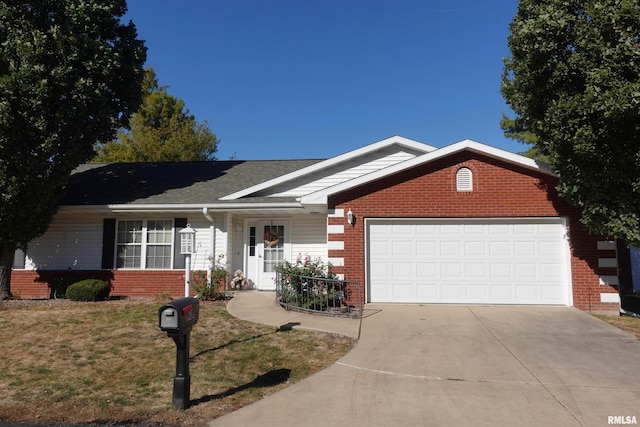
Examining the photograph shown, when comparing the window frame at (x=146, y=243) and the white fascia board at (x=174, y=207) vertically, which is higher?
the white fascia board at (x=174, y=207)

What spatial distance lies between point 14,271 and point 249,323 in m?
9.54

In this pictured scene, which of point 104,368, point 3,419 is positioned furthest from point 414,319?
point 3,419

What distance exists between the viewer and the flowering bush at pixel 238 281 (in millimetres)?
12422

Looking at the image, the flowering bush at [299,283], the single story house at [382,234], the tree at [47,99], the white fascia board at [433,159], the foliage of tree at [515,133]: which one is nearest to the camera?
the flowering bush at [299,283]

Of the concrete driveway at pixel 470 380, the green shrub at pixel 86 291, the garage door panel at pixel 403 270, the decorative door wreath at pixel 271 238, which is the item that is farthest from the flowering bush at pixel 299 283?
the green shrub at pixel 86 291

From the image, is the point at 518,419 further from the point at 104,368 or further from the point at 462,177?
the point at 462,177

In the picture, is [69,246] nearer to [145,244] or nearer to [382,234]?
[145,244]

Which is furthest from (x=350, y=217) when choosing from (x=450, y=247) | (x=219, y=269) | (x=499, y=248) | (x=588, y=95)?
(x=588, y=95)

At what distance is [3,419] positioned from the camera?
4465 millimetres

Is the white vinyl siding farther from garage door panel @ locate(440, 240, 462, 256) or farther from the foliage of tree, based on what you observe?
the foliage of tree

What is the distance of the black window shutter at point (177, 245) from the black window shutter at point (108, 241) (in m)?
2.00

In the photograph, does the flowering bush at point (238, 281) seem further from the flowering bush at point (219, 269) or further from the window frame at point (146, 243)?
the window frame at point (146, 243)

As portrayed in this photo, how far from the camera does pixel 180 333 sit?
15.2 ft

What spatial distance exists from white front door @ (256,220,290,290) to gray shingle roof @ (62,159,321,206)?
43.1 inches
